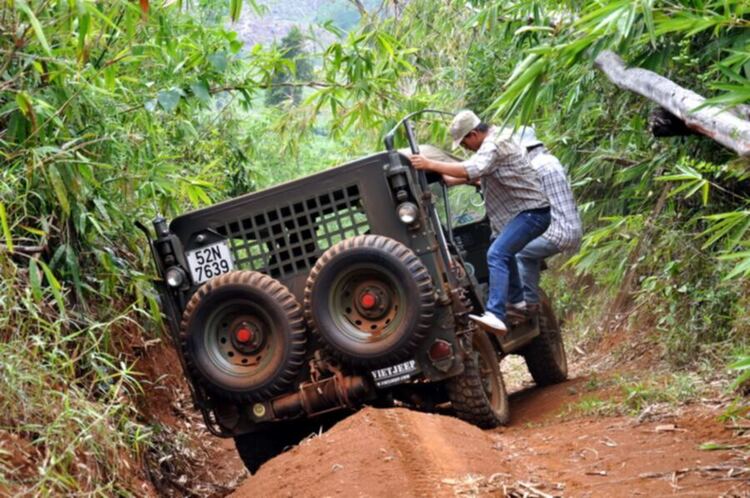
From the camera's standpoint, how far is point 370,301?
7.52m

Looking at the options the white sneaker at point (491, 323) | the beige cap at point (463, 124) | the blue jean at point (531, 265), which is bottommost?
the white sneaker at point (491, 323)

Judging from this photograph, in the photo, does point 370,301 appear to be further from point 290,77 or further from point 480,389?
point 290,77

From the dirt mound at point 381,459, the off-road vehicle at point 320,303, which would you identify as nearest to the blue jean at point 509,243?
the off-road vehicle at point 320,303

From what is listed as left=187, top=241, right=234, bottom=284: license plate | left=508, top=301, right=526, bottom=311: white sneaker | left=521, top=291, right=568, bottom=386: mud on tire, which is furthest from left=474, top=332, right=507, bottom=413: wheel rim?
left=187, top=241, right=234, bottom=284: license plate

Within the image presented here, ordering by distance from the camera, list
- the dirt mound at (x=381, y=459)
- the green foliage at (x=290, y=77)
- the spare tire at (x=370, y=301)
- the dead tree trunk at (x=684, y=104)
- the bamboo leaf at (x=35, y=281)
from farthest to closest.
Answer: the green foliage at (x=290, y=77) < the spare tire at (x=370, y=301) < the bamboo leaf at (x=35, y=281) < the dirt mound at (x=381, y=459) < the dead tree trunk at (x=684, y=104)

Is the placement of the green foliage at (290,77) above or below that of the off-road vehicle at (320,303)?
above

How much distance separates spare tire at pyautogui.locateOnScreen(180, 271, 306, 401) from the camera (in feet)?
24.6

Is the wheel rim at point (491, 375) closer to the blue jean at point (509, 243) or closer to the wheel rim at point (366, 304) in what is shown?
the blue jean at point (509, 243)

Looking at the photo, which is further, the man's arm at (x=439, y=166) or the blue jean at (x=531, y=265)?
the blue jean at (x=531, y=265)

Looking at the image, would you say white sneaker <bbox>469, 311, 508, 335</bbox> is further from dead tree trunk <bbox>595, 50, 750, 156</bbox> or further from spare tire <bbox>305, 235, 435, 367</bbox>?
dead tree trunk <bbox>595, 50, 750, 156</bbox>

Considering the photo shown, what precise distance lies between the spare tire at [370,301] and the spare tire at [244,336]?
183 mm

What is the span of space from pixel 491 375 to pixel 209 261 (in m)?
2.18

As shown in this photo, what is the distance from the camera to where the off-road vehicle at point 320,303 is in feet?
24.5

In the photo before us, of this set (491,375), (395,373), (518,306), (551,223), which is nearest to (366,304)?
(395,373)
